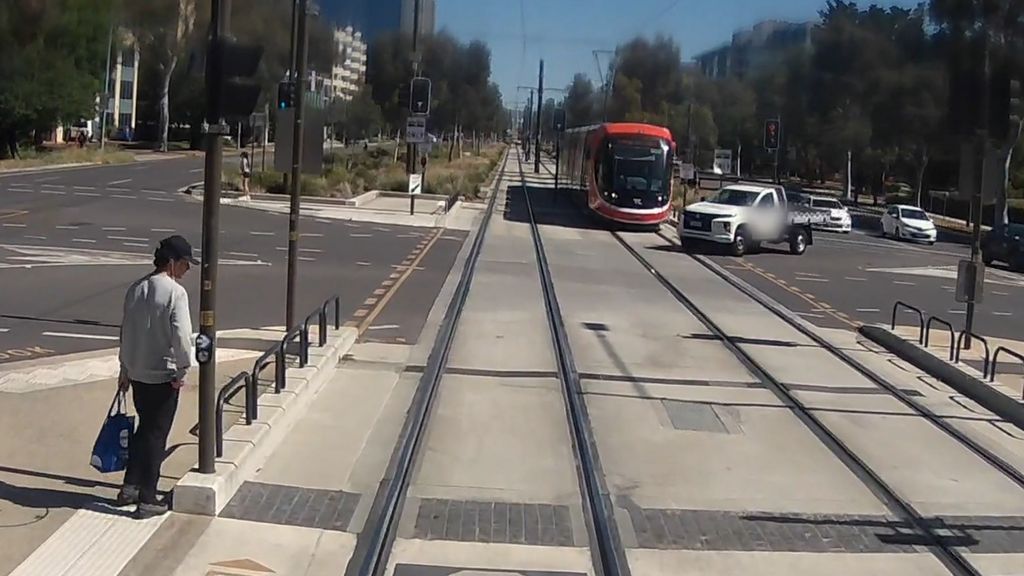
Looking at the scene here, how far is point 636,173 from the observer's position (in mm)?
41000

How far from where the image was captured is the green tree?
178 ft

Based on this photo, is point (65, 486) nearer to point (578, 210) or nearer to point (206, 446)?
point (206, 446)

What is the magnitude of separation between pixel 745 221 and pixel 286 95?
21.5 metres

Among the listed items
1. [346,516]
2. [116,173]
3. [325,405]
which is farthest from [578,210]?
[346,516]

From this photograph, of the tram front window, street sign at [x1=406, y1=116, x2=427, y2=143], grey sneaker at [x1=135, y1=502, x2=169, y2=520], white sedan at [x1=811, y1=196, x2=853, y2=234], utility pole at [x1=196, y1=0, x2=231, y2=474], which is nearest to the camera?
grey sneaker at [x1=135, y1=502, x2=169, y2=520]

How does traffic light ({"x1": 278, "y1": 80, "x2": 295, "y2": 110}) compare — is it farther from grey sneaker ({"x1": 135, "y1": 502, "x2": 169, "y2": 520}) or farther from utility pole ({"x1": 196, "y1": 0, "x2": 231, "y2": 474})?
grey sneaker ({"x1": 135, "y1": 502, "x2": 169, "y2": 520})

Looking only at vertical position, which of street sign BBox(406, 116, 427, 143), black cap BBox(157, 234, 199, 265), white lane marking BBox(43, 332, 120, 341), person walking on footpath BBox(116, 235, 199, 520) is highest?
street sign BBox(406, 116, 427, 143)

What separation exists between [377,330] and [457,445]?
632 cm

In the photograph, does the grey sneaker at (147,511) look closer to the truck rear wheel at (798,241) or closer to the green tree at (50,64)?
the truck rear wheel at (798,241)

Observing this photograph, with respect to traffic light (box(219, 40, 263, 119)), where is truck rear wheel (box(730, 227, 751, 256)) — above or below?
below

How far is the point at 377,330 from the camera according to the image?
17.0 m

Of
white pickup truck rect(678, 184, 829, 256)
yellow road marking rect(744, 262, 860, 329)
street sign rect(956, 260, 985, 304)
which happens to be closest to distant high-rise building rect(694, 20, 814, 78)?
white pickup truck rect(678, 184, 829, 256)

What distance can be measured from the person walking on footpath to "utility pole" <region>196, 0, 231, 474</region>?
429 millimetres

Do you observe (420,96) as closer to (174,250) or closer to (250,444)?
(250,444)
